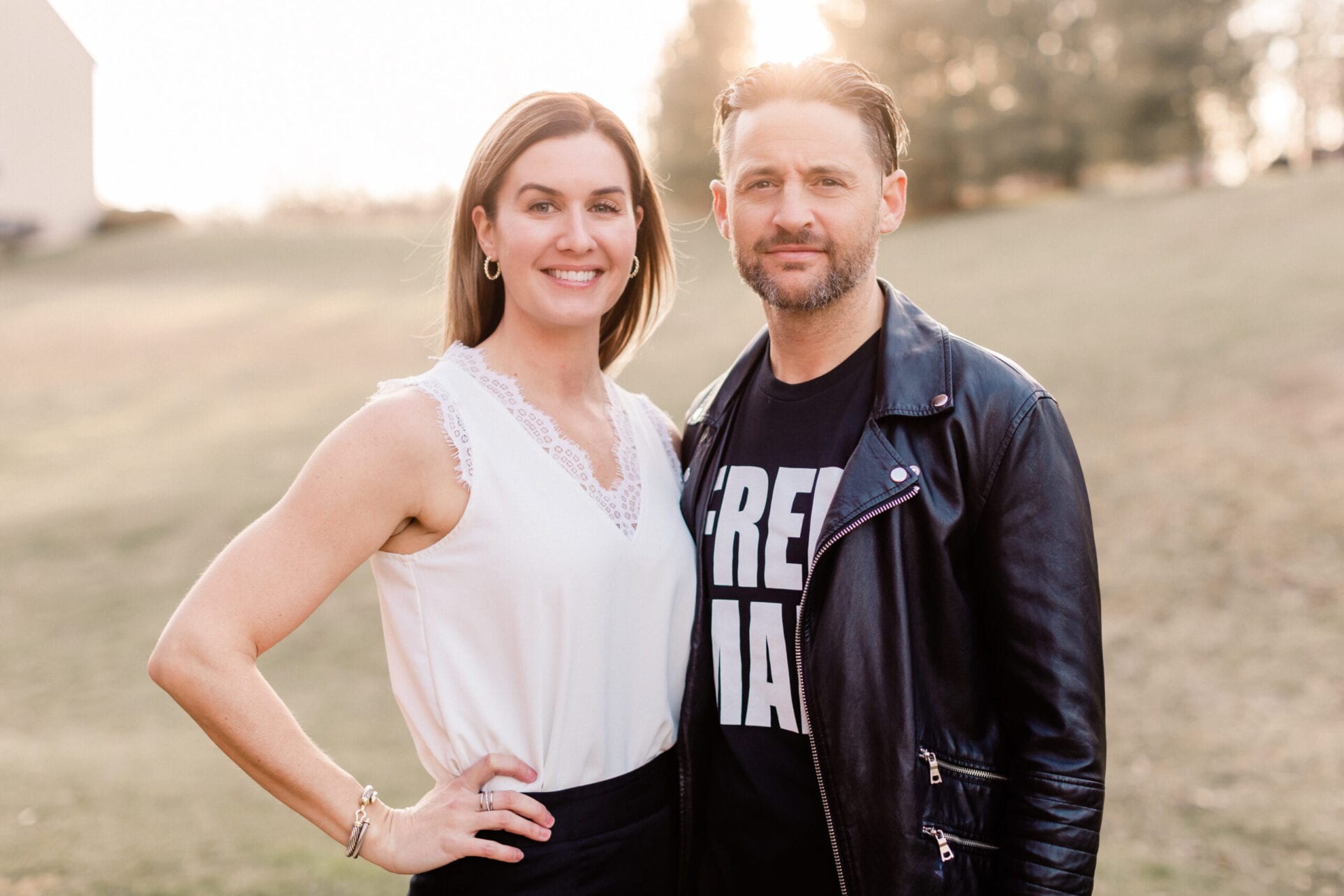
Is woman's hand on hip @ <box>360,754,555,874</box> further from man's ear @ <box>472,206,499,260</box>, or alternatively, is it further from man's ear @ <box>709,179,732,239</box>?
man's ear @ <box>709,179,732,239</box>

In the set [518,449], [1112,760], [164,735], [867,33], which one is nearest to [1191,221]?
[867,33]

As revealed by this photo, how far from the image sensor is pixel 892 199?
2840 millimetres

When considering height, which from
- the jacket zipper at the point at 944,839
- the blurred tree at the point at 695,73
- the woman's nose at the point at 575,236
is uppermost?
→ the blurred tree at the point at 695,73

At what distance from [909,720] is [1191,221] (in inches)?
901

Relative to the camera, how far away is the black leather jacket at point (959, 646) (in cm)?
224

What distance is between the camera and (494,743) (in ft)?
7.98

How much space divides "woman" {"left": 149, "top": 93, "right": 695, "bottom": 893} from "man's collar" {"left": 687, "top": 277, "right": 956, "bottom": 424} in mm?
680

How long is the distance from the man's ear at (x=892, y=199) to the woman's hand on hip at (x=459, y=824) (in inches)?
66.4

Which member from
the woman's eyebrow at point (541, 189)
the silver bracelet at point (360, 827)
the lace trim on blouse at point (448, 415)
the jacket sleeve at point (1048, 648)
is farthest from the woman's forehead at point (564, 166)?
the silver bracelet at point (360, 827)

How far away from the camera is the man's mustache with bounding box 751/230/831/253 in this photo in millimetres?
2648

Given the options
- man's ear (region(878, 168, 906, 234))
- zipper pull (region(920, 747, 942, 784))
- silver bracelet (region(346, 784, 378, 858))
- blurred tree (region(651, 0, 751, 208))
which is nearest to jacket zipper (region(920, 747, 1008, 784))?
zipper pull (region(920, 747, 942, 784))

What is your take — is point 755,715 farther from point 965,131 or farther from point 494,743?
point 965,131

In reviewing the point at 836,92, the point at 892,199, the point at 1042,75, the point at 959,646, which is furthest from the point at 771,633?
the point at 1042,75

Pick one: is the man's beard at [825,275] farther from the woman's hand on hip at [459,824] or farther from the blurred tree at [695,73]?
the blurred tree at [695,73]
